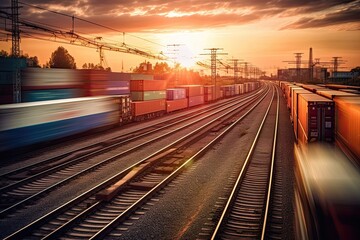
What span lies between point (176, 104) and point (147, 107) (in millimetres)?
9716

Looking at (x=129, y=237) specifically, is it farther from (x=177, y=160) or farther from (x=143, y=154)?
(x=143, y=154)

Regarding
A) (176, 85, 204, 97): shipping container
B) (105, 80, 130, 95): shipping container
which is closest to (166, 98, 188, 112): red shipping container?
(176, 85, 204, 97): shipping container

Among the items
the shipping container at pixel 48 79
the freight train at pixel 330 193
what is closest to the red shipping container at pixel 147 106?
the shipping container at pixel 48 79

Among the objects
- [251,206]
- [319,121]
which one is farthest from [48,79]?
[251,206]

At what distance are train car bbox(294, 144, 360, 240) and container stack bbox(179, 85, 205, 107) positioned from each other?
4476 cm

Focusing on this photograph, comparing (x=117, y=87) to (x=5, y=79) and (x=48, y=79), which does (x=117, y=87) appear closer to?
(x=48, y=79)

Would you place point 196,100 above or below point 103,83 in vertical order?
below

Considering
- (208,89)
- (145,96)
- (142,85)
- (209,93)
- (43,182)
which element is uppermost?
(208,89)

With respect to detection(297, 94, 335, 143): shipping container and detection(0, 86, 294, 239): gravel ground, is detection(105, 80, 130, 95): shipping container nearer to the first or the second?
detection(0, 86, 294, 239): gravel ground

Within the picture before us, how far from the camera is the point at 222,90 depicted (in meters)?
79.7

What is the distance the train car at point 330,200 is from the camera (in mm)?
5254

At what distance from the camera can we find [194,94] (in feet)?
183

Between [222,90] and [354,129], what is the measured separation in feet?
225

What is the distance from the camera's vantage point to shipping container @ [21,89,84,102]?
92.3 ft
